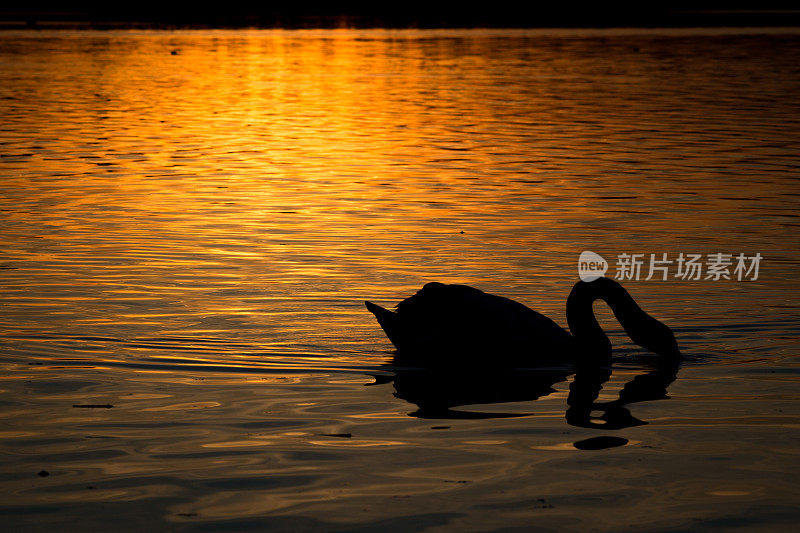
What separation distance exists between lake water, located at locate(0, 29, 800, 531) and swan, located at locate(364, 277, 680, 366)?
0.18 meters

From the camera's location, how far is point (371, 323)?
1253 centimetres

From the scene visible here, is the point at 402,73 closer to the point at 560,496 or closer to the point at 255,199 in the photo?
the point at 255,199

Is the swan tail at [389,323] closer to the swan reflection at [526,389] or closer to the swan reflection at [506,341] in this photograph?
the swan reflection at [506,341]

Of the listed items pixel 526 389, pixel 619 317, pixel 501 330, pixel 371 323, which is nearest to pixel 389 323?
pixel 501 330

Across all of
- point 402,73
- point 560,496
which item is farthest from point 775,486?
point 402,73

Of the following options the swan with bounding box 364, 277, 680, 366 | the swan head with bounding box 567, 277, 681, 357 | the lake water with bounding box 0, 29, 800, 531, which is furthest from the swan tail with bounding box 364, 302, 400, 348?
the swan head with bounding box 567, 277, 681, 357

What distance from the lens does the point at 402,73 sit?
5534 centimetres

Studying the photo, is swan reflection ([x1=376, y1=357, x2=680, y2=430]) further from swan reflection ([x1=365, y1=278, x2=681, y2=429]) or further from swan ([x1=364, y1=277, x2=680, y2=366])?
swan ([x1=364, y1=277, x2=680, y2=366])

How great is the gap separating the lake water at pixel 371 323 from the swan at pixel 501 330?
180 millimetres

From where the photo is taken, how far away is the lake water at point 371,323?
754 centimetres

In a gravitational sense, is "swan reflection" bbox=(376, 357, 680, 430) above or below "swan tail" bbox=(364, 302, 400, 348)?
below

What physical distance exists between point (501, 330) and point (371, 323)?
195cm

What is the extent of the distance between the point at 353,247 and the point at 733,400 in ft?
25.1

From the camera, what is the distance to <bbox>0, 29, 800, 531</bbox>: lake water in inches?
297
